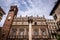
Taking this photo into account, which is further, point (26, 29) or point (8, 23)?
point (8, 23)

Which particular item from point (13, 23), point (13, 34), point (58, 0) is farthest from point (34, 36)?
point (58, 0)

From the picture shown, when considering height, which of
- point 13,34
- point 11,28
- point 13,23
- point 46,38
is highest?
point 13,23

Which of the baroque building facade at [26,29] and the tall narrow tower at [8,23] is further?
the tall narrow tower at [8,23]

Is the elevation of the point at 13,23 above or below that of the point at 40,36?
above

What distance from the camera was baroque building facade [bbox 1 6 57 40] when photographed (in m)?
21.9

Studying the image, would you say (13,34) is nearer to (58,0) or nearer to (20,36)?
(20,36)

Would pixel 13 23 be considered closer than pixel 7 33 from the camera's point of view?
No

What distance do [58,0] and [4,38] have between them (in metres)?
15.3

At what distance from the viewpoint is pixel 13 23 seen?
977 inches

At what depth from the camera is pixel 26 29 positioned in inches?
926

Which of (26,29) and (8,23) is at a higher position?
(8,23)

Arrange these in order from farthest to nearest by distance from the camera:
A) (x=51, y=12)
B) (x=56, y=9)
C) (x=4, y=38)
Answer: (x=4, y=38) → (x=51, y=12) → (x=56, y=9)

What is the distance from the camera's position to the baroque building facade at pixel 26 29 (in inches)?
860

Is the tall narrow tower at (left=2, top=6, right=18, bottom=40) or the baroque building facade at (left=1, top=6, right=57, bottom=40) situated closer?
the baroque building facade at (left=1, top=6, right=57, bottom=40)
